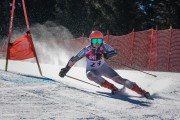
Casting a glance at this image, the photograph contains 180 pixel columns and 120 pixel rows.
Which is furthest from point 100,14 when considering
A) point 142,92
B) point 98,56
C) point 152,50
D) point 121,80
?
point 142,92

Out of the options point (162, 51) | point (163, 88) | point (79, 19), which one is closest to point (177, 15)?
point (79, 19)

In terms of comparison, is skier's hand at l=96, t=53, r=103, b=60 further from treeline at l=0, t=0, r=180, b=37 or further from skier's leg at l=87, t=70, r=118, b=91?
treeline at l=0, t=0, r=180, b=37

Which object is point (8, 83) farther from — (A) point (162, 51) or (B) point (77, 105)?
(A) point (162, 51)

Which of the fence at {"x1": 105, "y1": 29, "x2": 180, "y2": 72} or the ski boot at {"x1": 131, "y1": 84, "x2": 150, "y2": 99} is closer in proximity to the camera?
the ski boot at {"x1": 131, "y1": 84, "x2": 150, "y2": 99}

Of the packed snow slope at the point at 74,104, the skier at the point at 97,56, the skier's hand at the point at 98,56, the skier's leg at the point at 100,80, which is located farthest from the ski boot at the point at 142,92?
the skier's hand at the point at 98,56

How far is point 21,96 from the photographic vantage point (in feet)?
20.5

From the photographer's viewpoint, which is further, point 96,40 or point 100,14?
point 100,14

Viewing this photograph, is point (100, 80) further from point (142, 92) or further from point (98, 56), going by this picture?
point (142, 92)

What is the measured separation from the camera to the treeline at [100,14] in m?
34.4

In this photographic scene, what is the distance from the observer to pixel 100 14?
3759 centimetres

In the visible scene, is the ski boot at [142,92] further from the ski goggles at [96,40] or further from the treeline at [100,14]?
the treeline at [100,14]

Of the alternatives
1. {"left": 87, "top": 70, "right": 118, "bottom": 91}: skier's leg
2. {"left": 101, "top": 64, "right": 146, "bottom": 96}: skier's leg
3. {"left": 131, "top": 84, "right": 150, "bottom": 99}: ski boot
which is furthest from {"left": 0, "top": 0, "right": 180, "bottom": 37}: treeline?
{"left": 131, "top": 84, "right": 150, "bottom": 99}: ski boot

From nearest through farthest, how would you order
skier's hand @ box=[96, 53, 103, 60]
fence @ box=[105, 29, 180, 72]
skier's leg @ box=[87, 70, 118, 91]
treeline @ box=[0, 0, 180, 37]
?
skier's leg @ box=[87, 70, 118, 91]
skier's hand @ box=[96, 53, 103, 60]
fence @ box=[105, 29, 180, 72]
treeline @ box=[0, 0, 180, 37]

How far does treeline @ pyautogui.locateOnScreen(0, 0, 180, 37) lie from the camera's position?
34.4 meters
